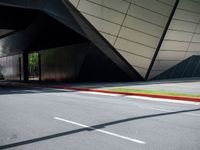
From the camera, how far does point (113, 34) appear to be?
24641 mm

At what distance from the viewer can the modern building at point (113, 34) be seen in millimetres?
23312

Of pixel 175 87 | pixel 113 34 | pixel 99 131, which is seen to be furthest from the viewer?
pixel 113 34

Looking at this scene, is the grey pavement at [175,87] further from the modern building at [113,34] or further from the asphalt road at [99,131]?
the asphalt road at [99,131]

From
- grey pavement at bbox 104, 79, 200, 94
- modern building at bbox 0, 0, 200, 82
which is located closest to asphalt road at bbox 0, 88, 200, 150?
grey pavement at bbox 104, 79, 200, 94

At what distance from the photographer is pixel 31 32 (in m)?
33.8

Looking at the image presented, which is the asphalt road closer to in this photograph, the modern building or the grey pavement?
the grey pavement

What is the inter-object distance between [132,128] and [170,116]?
87.3 inches

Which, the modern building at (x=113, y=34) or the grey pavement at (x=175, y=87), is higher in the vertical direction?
the modern building at (x=113, y=34)

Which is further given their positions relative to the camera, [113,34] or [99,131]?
[113,34]

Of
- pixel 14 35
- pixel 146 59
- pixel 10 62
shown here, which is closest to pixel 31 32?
pixel 14 35

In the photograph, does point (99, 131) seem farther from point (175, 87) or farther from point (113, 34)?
point (113, 34)

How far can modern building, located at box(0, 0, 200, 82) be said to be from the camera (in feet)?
76.5

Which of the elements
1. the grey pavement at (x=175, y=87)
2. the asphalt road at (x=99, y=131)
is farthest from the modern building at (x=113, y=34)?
the asphalt road at (x=99, y=131)

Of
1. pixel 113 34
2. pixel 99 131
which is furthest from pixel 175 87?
pixel 99 131
